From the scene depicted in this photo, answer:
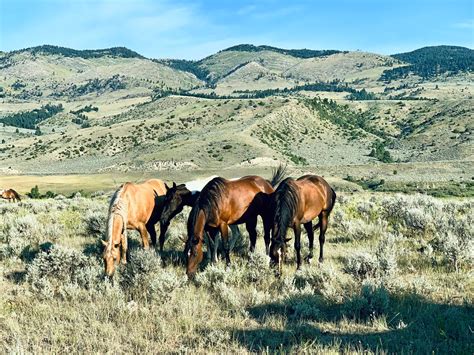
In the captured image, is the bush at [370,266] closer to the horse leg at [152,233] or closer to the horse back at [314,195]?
the horse back at [314,195]

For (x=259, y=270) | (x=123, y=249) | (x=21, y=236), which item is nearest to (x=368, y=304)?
(x=259, y=270)

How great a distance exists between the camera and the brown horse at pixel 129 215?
862 centimetres

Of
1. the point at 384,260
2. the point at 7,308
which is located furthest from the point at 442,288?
the point at 7,308

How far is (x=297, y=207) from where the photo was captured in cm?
962

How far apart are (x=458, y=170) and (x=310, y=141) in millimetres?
46288

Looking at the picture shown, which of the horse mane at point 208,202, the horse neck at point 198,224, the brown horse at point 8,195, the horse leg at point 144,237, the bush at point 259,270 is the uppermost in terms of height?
the horse mane at point 208,202

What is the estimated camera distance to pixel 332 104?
13712cm

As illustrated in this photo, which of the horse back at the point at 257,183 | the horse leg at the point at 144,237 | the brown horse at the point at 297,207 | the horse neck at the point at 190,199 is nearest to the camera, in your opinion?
the brown horse at the point at 297,207

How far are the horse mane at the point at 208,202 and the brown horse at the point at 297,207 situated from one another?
123cm

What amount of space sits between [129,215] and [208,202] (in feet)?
7.05

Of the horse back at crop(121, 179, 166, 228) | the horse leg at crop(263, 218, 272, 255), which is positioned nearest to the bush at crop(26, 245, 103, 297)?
the horse back at crop(121, 179, 166, 228)

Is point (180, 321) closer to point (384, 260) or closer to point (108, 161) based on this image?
point (384, 260)

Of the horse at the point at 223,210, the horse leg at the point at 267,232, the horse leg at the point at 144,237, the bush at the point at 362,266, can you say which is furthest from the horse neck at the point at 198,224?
the bush at the point at 362,266

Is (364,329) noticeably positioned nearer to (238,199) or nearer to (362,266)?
(362,266)
